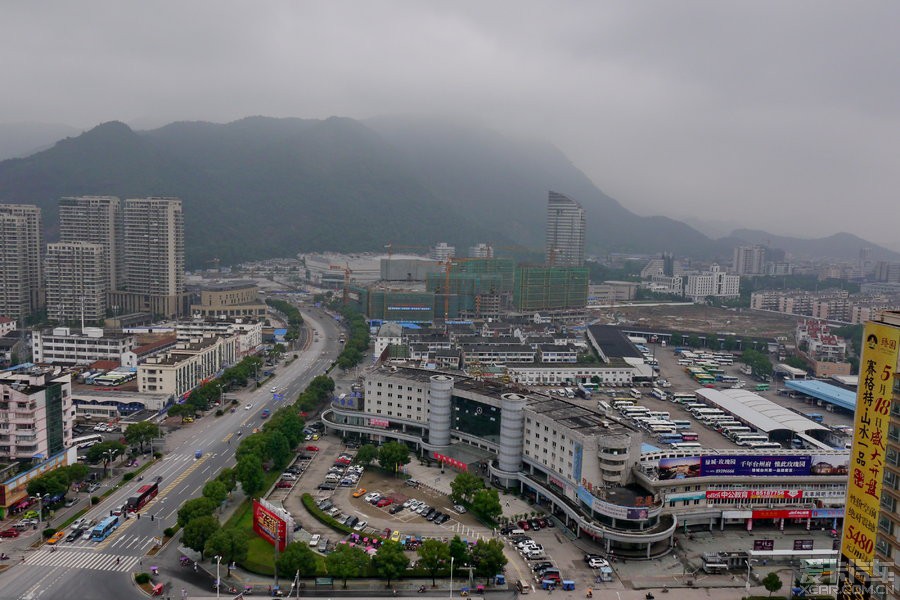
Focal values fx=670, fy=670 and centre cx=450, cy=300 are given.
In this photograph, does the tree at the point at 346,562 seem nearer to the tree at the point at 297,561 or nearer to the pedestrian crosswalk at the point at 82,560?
the tree at the point at 297,561

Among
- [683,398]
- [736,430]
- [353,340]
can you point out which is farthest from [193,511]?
[353,340]

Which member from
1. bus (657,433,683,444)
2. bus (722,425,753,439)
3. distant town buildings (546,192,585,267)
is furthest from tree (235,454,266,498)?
distant town buildings (546,192,585,267)

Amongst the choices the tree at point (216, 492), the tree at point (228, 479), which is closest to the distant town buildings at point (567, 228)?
the tree at point (228, 479)

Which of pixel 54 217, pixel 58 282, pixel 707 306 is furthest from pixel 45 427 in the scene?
pixel 54 217

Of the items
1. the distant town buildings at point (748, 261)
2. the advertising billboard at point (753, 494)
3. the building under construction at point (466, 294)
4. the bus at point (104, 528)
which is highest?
the distant town buildings at point (748, 261)

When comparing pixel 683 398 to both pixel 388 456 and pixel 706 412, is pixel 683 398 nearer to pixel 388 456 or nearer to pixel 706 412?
pixel 706 412

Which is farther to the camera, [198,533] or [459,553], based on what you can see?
[198,533]
